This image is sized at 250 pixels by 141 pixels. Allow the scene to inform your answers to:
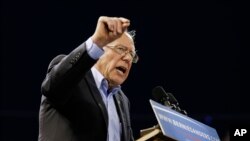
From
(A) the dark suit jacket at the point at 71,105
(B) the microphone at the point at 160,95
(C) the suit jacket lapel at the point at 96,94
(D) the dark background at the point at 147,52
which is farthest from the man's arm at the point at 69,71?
(D) the dark background at the point at 147,52

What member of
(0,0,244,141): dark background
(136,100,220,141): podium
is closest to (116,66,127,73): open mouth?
(136,100,220,141): podium

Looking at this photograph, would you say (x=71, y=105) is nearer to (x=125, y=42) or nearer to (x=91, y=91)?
(x=91, y=91)

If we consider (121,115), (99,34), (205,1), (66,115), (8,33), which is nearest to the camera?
(99,34)

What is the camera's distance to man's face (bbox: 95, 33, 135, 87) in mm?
1960

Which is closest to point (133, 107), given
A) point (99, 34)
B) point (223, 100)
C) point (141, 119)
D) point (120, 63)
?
point (141, 119)

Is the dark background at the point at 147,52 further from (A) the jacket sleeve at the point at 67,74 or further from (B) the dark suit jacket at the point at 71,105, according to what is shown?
(A) the jacket sleeve at the point at 67,74

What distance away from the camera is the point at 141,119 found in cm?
461

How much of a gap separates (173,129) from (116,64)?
49cm

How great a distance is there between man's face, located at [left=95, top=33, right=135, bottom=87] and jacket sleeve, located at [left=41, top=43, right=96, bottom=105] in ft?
1.14

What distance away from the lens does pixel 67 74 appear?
159 centimetres

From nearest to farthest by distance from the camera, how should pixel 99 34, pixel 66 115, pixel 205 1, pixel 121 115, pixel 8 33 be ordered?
pixel 99 34 → pixel 66 115 → pixel 121 115 → pixel 8 33 → pixel 205 1

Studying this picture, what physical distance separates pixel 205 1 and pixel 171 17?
1.07 feet

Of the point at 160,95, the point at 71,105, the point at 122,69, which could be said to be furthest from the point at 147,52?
the point at 71,105

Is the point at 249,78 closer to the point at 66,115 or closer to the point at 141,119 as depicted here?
the point at 141,119
